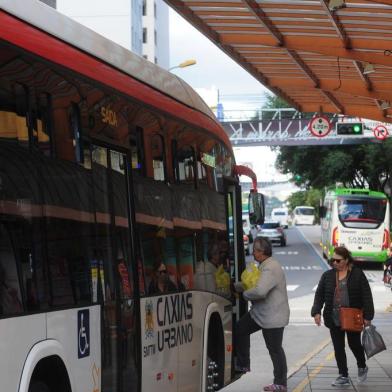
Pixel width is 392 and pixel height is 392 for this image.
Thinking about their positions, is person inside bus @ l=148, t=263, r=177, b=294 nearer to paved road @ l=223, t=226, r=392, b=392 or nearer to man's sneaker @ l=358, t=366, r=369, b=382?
paved road @ l=223, t=226, r=392, b=392

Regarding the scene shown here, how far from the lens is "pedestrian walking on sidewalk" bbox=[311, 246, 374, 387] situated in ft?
35.8

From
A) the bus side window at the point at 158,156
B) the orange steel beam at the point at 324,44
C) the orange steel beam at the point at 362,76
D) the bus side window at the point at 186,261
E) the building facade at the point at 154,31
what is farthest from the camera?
the building facade at the point at 154,31

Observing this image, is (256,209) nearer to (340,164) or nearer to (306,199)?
(340,164)

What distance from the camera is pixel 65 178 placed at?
5.51 metres

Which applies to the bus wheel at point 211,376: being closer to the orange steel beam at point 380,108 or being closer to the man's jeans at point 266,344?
the man's jeans at point 266,344

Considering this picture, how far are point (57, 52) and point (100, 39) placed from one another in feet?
3.46

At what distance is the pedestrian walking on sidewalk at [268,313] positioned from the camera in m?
9.88

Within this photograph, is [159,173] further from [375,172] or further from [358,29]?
[375,172]

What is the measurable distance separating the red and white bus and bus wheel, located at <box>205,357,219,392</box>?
1.4 inches

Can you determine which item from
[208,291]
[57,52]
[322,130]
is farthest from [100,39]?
[322,130]

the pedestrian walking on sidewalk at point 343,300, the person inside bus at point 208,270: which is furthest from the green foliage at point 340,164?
the person inside bus at point 208,270

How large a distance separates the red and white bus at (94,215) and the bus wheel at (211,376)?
Answer: 1.4 inches

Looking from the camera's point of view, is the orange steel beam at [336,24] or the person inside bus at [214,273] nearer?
the person inside bus at [214,273]

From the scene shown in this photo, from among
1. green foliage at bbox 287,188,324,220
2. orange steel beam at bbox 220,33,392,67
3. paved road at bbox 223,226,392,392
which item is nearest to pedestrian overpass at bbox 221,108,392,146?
paved road at bbox 223,226,392,392
